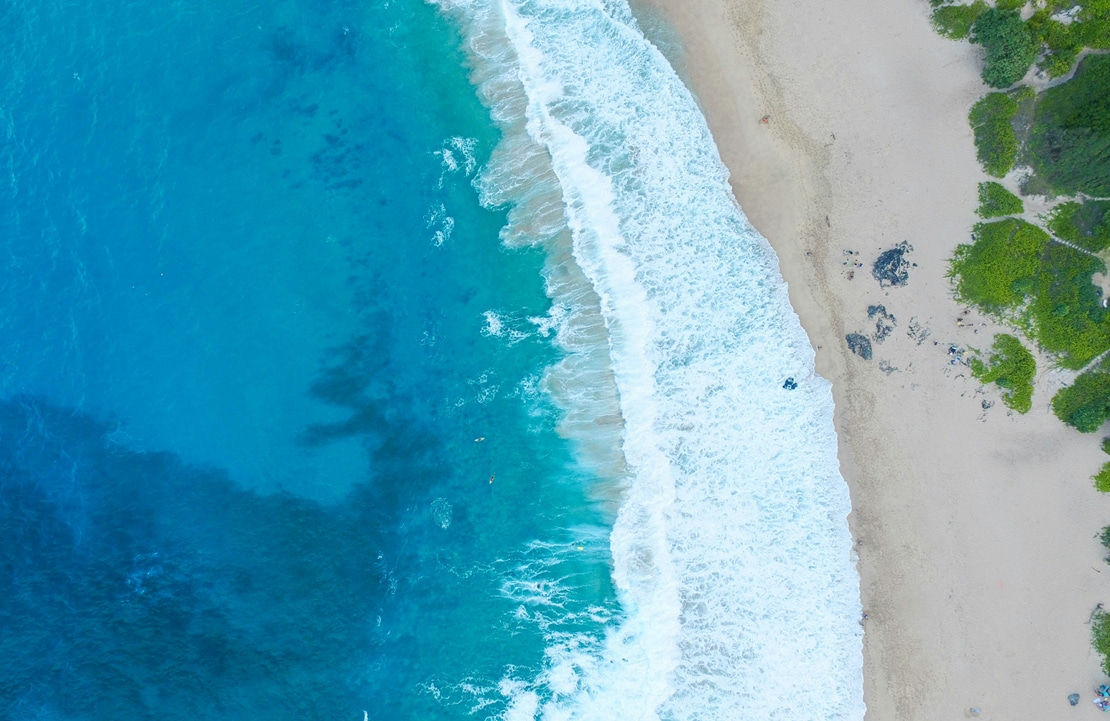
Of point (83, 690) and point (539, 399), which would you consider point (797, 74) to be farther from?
point (83, 690)

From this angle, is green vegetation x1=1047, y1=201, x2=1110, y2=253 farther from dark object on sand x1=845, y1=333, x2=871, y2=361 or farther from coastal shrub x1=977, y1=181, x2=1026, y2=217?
dark object on sand x1=845, y1=333, x2=871, y2=361

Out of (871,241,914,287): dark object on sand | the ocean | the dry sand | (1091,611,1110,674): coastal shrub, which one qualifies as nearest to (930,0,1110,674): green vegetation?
(1091,611,1110,674): coastal shrub

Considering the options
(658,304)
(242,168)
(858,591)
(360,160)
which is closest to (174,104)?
(242,168)

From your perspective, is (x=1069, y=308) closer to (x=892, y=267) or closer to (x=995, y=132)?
(x=892, y=267)

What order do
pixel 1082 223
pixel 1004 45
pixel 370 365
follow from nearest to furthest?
pixel 1004 45
pixel 1082 223
pixel 370 365

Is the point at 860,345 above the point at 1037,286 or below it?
above

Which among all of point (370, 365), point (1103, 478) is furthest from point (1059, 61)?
point (370, 365)

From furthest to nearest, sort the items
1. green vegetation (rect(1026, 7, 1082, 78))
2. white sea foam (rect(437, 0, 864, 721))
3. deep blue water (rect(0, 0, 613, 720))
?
deep blue water (rect(0, 0, 613, 720)), green vegetation (rect(1026, 7, 1082, 78)), white sea foam (rect(437, 0, 864, 721))
